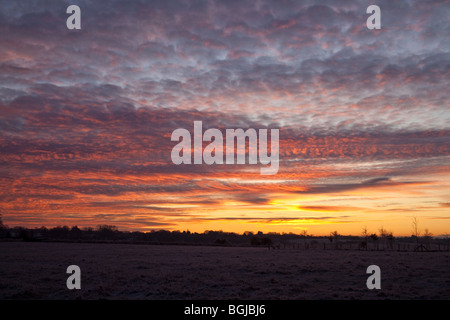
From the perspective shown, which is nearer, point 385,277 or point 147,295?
point 147,295

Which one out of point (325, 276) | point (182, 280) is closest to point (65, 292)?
point (182, 280)

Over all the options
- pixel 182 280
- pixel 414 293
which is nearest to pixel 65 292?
pixel 182 280

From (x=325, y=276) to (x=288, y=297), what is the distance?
9.48 m
